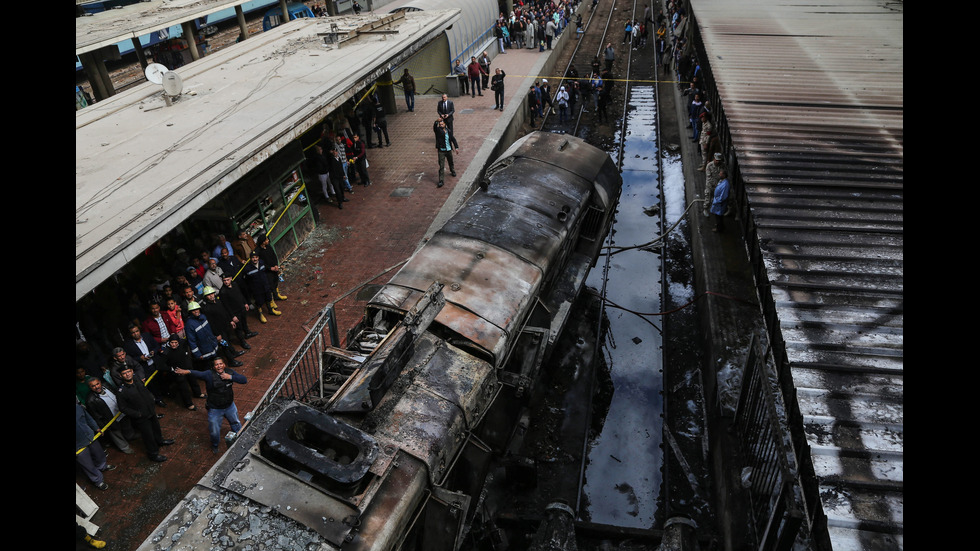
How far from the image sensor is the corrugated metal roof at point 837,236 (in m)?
4.59

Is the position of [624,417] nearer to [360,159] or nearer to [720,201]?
[720,201]

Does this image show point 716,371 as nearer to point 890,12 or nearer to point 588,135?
point 588,135

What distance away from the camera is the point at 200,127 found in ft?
36.9

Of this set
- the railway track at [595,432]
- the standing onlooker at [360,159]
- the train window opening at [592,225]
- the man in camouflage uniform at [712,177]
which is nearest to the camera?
the railway track at [595,432]

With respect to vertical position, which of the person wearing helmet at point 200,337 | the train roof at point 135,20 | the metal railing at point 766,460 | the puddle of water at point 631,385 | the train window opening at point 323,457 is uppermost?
the train roof at point 135,20

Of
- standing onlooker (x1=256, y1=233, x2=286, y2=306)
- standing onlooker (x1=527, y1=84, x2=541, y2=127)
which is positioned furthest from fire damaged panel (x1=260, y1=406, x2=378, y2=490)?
standing onlooker (x1=527, y1=84, x2=541, y2=127)

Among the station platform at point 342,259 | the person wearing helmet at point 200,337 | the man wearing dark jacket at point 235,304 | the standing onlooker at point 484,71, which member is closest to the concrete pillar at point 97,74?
the station platform at point 342,259

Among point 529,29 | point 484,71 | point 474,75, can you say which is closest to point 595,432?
point 474,75

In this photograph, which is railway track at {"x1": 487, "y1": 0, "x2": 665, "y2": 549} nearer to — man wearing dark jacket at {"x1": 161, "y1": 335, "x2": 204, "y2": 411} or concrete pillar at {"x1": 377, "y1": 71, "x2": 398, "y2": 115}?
man wearing dark jacket at {"x1": 161, "y1": 335, "x2": 204, "y2": 411}

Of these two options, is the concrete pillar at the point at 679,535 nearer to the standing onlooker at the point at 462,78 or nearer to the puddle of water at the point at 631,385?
the puddle of water at the point at 631,385

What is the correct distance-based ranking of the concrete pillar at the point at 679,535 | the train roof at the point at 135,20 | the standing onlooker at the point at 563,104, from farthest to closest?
1. the standing onlooker at the point at 563,104
2. the train roof at the point at 135,20
3. the concrete pillar at the point at 679,535

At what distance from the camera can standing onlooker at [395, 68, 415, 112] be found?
21.5 metres

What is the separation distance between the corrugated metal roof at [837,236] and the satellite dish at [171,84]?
10.8 metres
